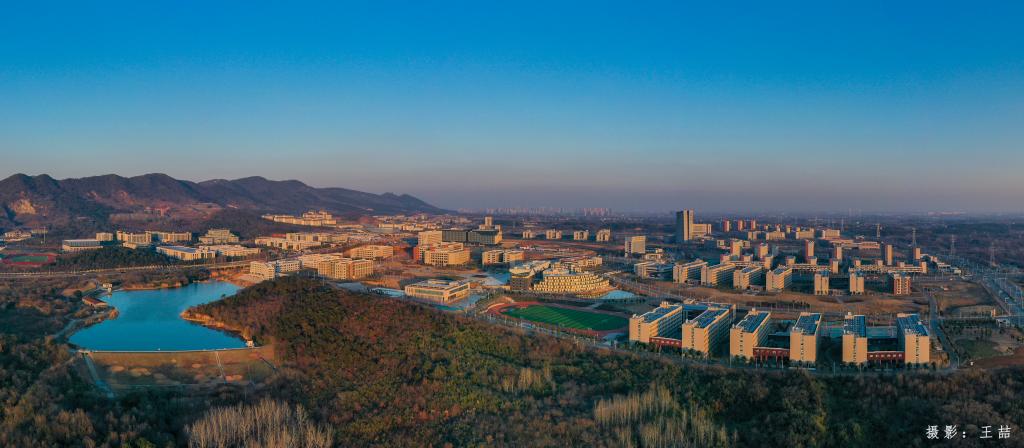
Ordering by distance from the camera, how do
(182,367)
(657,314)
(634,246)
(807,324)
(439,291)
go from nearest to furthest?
(182,367) → (807,324) → (657,314) → (439,291) → (634,246)

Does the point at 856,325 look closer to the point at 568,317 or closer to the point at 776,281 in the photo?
the point at 568,317

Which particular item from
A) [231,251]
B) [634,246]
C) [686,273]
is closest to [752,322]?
[686,273]

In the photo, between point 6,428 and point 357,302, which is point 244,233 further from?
point 6,428

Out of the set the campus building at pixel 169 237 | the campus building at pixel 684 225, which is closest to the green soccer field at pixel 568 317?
the campus building at pixel 684 225

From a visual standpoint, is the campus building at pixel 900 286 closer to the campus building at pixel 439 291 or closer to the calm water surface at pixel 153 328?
the campus building at pixel 439 291

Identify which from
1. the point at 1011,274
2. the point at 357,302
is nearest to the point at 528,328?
the point at 357,302

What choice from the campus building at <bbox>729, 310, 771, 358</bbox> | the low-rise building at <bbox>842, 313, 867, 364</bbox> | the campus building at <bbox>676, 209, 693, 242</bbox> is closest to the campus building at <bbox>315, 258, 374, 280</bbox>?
the campus building at <bbox>729, 310, 771, 358</bbox>
